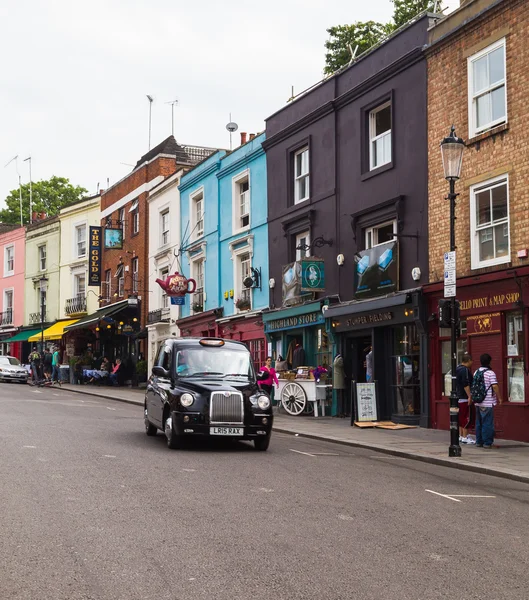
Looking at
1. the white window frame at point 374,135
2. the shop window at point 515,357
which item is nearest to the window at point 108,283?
the white window frame at point 374,135

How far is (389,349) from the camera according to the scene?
22031 millimetres

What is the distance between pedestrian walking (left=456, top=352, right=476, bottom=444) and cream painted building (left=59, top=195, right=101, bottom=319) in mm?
33436

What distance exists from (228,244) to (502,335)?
15434 millimetres

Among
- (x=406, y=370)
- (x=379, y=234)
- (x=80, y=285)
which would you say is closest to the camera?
(x=406, y=370)

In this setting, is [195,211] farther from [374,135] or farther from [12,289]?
[12,289]

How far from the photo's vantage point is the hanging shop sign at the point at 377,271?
834 inches

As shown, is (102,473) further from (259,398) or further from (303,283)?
(303,283)

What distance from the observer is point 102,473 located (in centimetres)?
1105

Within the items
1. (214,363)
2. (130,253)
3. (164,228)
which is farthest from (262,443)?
(130,253)

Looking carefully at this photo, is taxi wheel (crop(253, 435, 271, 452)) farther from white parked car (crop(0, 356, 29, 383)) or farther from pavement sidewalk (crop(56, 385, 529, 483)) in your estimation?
white parked car (crop(0, 356, 29, 383))

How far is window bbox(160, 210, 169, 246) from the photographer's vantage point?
3862 centimetres

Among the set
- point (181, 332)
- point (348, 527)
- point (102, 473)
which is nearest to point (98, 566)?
point (348, 527)

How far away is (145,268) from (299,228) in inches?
623

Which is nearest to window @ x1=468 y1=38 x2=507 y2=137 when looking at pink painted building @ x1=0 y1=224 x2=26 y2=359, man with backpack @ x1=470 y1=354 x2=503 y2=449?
man with backpack @ x1=470 y1=354 x2=503 y2=449
